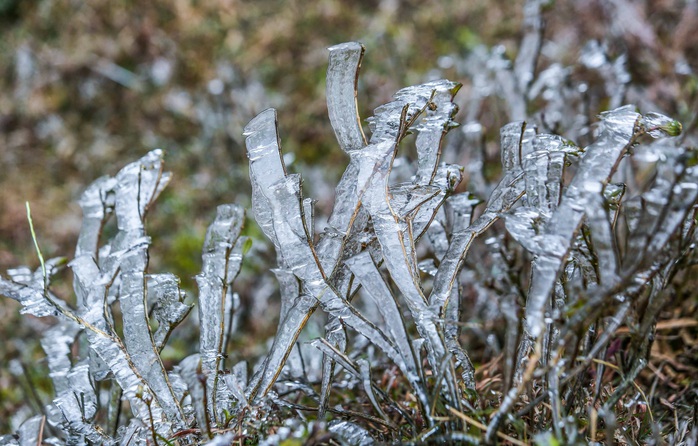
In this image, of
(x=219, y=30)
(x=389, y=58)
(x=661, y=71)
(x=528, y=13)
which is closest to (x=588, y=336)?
(x=528, y=13)

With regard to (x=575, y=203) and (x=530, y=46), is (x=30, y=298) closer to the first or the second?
(x=575, y=203)

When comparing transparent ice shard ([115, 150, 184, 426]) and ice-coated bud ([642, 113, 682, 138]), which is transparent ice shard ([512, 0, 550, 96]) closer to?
ice-coated bud ([642, 113, 682, 138])

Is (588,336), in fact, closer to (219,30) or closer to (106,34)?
(219,30)

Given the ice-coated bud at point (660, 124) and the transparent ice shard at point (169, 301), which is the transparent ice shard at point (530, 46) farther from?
the transparent ice shard at point (169, 301)

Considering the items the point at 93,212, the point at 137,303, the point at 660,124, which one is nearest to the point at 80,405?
the point at 137,303

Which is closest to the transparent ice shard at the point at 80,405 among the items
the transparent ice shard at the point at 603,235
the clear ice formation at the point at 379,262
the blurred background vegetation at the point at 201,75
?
the clear ice formation at the point at 379,262

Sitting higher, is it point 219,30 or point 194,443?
point 219,30
